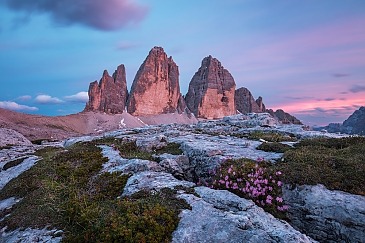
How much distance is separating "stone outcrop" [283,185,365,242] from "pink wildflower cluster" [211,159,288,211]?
0.55 meters

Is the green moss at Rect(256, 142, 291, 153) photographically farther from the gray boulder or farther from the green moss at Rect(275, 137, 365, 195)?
the gray boulder

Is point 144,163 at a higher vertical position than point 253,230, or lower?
higher

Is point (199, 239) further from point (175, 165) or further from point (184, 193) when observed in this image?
point (175, 165)

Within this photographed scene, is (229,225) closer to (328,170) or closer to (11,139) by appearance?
(328,170)

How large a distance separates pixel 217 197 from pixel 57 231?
5.02 metres

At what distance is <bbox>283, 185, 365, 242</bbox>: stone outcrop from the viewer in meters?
9.23

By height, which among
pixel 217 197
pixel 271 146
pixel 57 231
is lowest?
pixel 57 231

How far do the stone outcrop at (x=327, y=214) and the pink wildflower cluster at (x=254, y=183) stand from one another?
0.55m

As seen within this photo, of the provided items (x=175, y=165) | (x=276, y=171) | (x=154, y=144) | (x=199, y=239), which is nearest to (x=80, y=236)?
(x=199, y=239)

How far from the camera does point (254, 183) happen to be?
1151 cm

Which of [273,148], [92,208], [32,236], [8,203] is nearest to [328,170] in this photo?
[273,148]

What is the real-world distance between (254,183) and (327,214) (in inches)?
108

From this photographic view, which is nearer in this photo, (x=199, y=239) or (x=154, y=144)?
(x=199, y=239)

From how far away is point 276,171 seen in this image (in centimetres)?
1230
